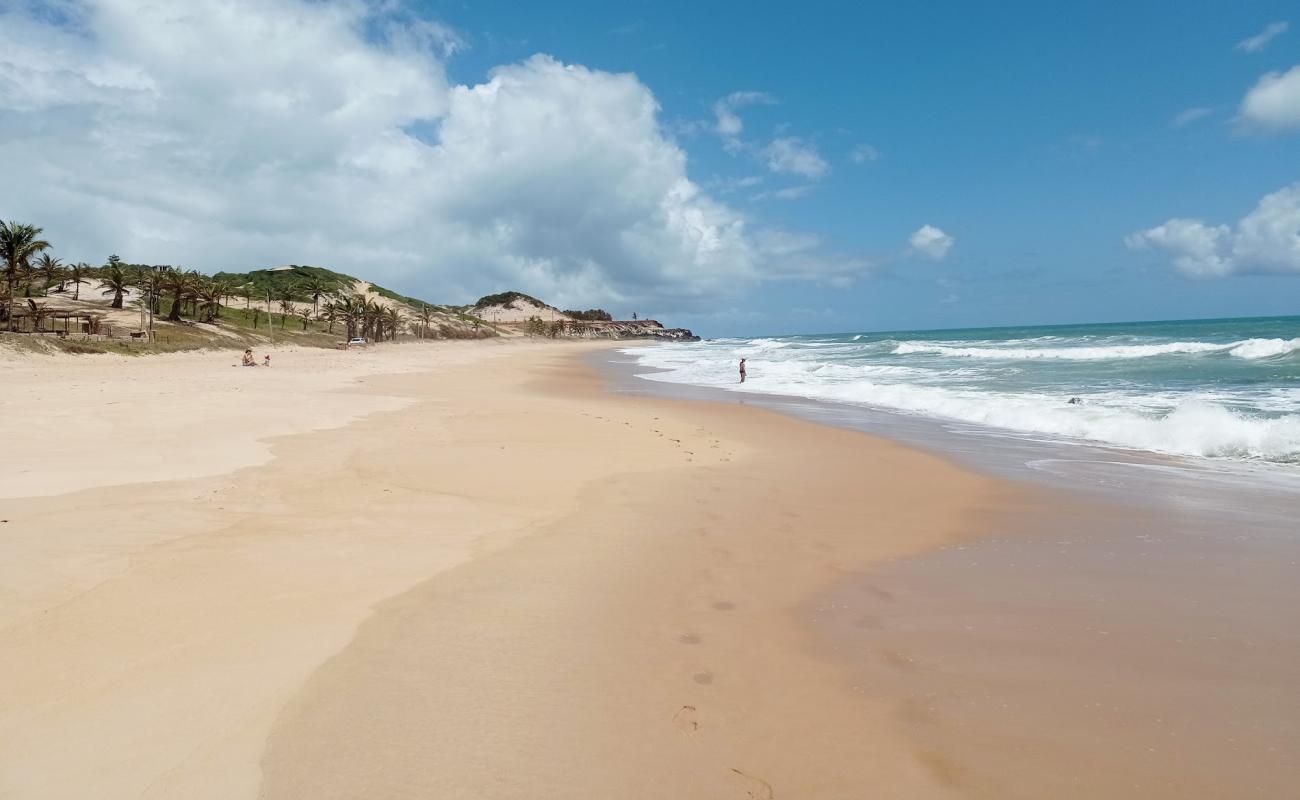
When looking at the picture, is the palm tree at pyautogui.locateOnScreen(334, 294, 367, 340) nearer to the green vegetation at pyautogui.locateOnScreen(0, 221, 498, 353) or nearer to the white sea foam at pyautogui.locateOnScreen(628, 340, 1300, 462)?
the green vegetation at pyautogui.locateOnScreen(0, 221, 498, 353)

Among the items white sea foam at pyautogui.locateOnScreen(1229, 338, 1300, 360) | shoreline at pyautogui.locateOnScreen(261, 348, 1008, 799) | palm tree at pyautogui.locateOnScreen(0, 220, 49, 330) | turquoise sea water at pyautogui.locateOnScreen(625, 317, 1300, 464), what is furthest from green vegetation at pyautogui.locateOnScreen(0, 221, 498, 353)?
white sea foam at pyautogui.locateOnScreen(1229, 338, 1300, 360)

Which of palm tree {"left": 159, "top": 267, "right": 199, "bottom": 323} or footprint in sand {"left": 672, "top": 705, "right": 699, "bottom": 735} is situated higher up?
palm tree {"left": 159, "top": 267, "right": 199, "bottom": 323}

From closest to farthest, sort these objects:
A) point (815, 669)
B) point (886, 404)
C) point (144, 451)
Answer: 1. point (815, 669)
2. point (144, 451)
3. point (886, 404)

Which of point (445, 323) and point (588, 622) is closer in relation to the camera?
point (588, 622)

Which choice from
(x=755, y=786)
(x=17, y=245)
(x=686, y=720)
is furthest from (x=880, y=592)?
(x=17, y=245)

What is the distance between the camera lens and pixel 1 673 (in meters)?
3.44

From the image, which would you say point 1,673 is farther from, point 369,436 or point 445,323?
point 445,323

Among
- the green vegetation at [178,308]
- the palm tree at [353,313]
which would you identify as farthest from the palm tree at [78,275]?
the palm tree at [353,313]

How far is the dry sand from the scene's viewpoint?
299 centimetres

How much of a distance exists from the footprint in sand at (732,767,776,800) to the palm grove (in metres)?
46.1

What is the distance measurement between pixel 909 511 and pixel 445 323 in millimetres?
106852

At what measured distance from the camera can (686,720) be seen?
346 centimetres

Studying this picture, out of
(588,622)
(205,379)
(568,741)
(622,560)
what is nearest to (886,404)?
(622,560)

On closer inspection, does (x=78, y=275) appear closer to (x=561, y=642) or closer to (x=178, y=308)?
(x=178, y=308)
